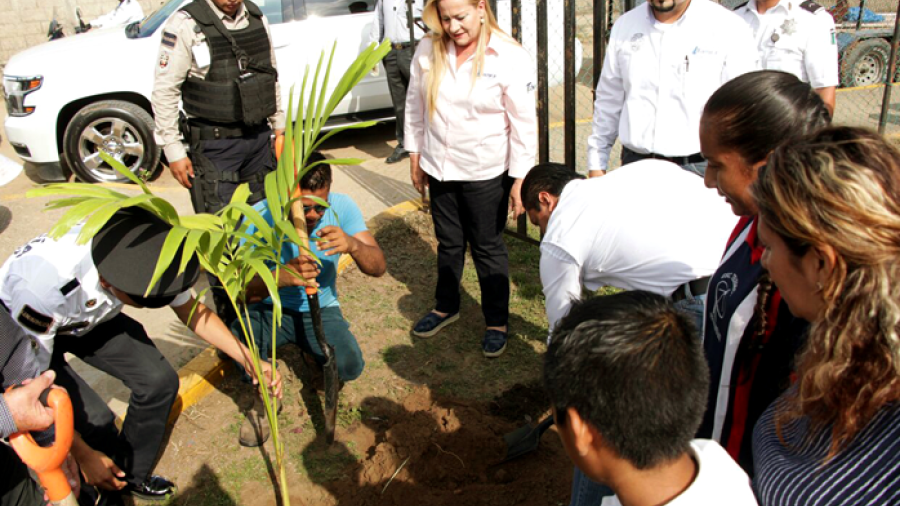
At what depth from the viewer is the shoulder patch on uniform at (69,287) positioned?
2441 mm

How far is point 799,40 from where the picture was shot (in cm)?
385

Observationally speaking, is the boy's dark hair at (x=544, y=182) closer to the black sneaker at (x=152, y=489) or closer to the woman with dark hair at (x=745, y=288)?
the woman with dark hair at (x=745, y=288)

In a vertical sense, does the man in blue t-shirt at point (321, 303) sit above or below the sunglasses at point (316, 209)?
below

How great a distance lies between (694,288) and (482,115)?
5.44 ft

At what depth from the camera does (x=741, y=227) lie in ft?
6.16

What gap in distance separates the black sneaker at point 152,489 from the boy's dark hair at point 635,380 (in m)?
2.31

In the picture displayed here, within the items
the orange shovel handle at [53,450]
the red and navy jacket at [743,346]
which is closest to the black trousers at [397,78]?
the orange shovel handle at [53,450]

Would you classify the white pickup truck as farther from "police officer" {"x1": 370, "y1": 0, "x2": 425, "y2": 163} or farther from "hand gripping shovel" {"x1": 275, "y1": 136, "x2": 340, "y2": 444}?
"hand gripping shovel" {"x1": 275, "y1": 136, "x2": 340, "y2": 444}

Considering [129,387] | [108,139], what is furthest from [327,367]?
[108,139]

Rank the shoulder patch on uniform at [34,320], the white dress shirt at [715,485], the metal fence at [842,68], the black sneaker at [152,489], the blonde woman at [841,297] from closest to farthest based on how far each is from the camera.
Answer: the blonde woman at [841,297] → the white dress shirt at [715,485] → the shoulder patch on uniform at [34,320] → the black sneaker at [152,489] → the metal fence at [842,68]

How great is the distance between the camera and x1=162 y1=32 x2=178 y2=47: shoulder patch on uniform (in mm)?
3730

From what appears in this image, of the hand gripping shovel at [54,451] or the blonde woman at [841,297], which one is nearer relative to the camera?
the blonde woman at [841,297]

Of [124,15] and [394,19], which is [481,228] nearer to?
[394,19]

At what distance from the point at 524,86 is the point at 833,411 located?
2632mm
